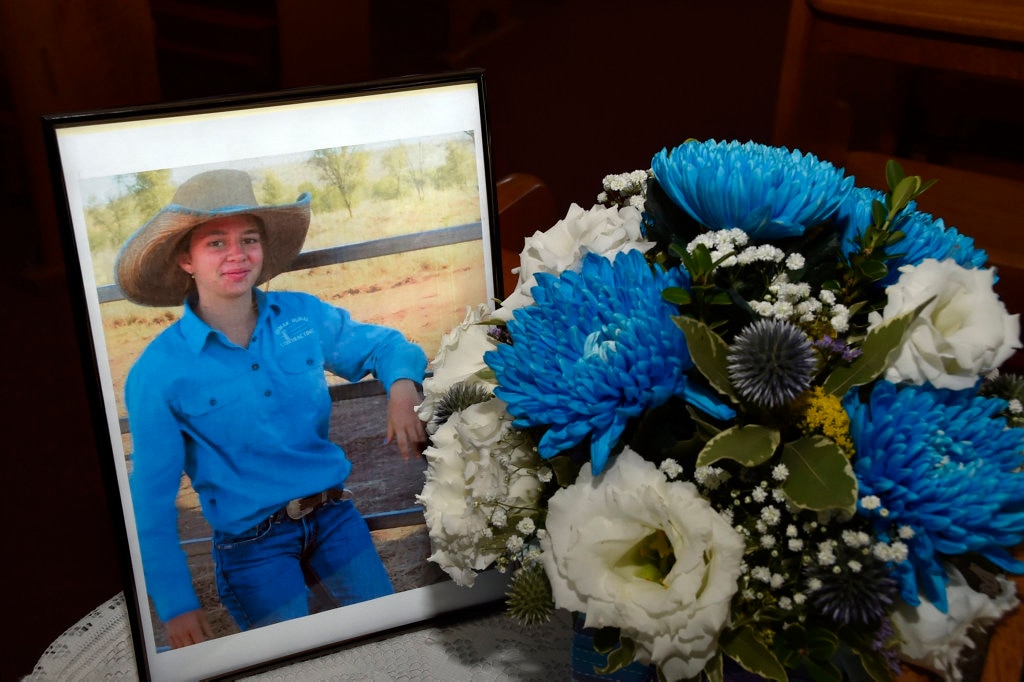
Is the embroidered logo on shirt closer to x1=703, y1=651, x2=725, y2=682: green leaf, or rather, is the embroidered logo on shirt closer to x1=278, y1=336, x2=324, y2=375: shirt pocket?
x1=278, y1=336, x2=324, y2=375: shirt pocket

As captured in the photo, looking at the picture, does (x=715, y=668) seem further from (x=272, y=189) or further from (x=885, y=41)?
(x=885, y=41)

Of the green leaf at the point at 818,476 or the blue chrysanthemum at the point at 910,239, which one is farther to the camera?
the blue chrysanthemum at the point at 910,239

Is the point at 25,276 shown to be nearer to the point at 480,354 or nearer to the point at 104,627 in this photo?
the point at 104,627

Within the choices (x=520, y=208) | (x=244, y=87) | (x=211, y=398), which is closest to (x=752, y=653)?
(x=211, y=398)

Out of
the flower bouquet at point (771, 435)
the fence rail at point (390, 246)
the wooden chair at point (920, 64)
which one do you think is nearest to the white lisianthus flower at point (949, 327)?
the flower bouquet at point (771, 435)

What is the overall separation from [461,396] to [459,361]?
0.03 meters

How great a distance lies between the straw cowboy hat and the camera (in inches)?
28.2

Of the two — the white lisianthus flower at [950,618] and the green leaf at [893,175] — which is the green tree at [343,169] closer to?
the green leaf at [893,175]

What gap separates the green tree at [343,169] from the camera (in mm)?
756

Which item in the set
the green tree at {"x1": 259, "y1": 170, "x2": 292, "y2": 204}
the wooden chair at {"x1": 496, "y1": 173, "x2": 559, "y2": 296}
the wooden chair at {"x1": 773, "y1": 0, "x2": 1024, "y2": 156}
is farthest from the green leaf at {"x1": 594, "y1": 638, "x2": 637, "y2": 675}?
the wooden chair at {"x1": 773, "y1": 0, "x2": 1024, "y2": 156}

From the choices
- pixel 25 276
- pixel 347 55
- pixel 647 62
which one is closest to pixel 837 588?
pixel 347 55

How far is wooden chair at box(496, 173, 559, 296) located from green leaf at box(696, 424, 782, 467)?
566mm

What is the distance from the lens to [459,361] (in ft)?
2.24

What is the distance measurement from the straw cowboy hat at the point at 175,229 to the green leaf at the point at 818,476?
0.44 metres
